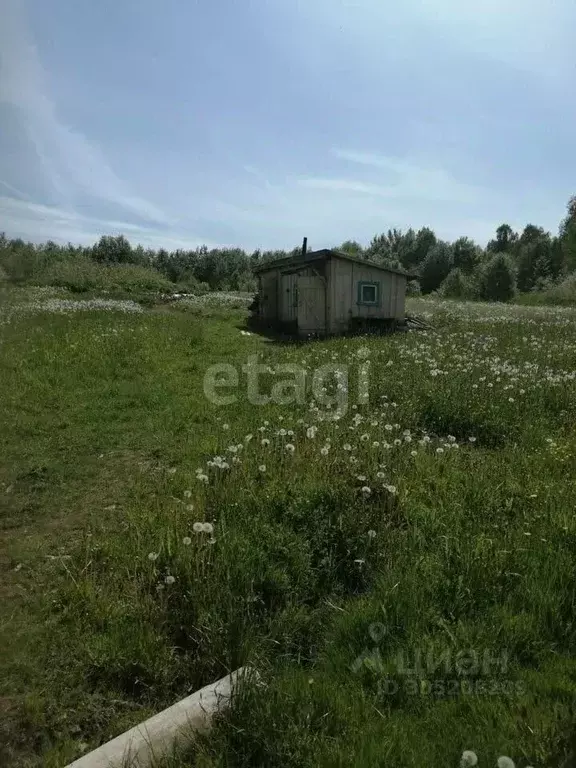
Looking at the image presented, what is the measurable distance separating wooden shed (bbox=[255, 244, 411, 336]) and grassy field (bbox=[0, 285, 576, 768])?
12.0m

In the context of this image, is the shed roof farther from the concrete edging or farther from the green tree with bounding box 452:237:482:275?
the green tree with bounding box 452:237:482:275

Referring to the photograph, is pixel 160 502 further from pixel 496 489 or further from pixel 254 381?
pixel 254 381

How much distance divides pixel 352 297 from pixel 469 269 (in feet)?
203

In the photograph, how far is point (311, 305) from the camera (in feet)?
66.5

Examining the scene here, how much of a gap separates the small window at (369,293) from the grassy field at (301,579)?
12.8m

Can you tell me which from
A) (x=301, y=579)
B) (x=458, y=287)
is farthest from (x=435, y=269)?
(x=301, y=579)

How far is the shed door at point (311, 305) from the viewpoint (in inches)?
797

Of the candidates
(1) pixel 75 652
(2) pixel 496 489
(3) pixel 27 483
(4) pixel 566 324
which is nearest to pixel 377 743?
(1) pixel 75 652

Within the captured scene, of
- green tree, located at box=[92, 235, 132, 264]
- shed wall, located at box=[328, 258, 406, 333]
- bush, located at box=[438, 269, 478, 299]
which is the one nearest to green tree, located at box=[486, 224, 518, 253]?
bush, located at box=[438, 269, 478, 299]

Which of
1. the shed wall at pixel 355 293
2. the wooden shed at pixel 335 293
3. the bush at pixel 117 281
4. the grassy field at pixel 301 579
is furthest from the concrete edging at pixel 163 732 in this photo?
the bush at pixel 117 281

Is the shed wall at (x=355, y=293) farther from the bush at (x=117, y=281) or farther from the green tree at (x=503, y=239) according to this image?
the green tree at (x=503, y=239)

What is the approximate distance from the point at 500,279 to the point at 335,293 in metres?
43.9

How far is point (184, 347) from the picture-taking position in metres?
15.5

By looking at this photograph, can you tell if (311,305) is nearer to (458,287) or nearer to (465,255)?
(458,287)
